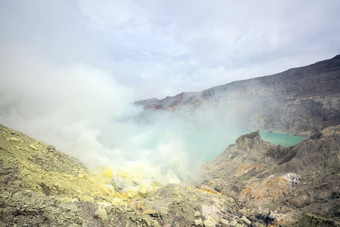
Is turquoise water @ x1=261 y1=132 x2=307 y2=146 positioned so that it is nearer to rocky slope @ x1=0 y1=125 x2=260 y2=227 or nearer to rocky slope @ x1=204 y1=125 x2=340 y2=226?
rocky slope @ x1=204 y1=125 x2=340 y2=226

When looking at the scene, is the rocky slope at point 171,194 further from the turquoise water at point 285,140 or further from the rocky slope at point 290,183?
the turquoise water at point 285,140

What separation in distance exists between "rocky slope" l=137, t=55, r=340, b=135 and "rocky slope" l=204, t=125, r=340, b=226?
184 ft

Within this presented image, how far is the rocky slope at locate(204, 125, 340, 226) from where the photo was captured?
408 inches

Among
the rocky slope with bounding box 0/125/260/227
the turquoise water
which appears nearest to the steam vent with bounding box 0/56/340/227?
the rocky slope with bounding box 0/125/260/227

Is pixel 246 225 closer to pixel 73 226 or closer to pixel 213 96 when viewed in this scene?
pixel 73 226

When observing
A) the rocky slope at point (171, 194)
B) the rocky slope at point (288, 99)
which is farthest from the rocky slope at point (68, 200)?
the rocky slope at point (288, 99)

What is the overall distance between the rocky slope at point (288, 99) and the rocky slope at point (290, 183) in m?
56.2

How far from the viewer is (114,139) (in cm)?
3106

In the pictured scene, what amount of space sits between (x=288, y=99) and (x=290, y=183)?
76.7m

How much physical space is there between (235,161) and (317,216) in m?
13.3

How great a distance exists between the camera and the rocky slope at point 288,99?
61.3 m

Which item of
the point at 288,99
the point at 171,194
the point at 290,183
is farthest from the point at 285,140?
the point at 171,194

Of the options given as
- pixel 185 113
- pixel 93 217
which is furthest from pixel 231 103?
pixel 93 217

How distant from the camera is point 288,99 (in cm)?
7481
